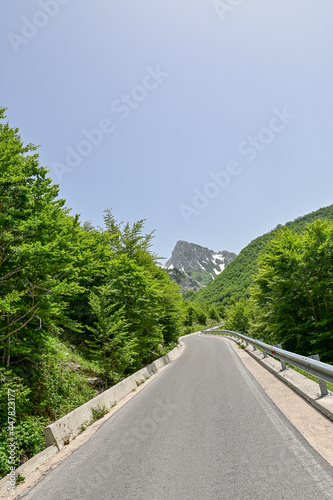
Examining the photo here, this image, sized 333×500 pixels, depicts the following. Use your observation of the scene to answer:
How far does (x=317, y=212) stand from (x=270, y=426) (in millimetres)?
147011

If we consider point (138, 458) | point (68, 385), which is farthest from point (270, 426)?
point (68, 385)

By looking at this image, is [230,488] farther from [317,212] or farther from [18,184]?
[317,212]

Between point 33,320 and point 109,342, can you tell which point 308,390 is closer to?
point 33,320

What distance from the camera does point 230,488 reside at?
126 inches

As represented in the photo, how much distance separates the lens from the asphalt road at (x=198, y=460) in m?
3.19

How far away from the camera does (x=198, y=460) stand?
4.06m

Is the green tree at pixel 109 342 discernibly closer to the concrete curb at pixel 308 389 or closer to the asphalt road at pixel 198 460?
the asphalt road at pixel 198 460

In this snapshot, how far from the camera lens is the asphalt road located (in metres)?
3.19

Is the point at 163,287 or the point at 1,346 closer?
the point at 1,346

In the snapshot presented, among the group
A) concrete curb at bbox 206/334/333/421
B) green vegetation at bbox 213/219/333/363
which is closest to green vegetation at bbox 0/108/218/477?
concrete curb at bbox 206/334/333/421

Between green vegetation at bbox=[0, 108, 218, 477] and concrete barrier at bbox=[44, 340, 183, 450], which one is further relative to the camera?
green vegetation at bbox=[0, 108, 218, 477]

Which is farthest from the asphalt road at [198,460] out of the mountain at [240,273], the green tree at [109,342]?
the mountain at [240,273]

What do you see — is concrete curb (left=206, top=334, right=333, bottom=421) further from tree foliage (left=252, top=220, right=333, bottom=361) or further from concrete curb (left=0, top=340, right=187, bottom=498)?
tree foliage (left=252, top=220, right=333, bottom=361)

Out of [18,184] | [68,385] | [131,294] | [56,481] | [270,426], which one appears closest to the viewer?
[56,481]
